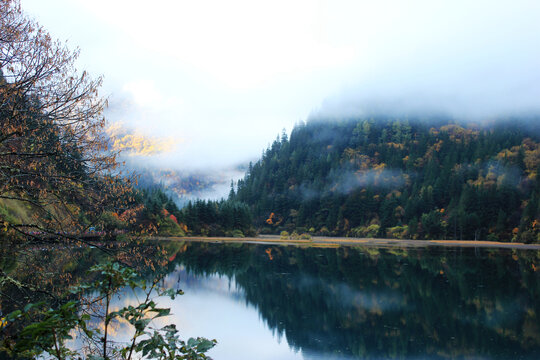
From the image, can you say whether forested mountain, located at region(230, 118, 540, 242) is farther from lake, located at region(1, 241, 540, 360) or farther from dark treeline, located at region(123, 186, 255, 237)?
lake, located at region(1, 241, 540, 360)

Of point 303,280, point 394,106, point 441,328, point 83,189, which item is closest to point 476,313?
point 441,328

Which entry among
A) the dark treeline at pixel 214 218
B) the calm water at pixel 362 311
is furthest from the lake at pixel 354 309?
the dark treeline at pixel 214 218

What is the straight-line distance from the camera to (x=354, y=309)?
55.8 ft

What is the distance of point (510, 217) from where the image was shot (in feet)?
213

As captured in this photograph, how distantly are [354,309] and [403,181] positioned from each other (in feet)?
269

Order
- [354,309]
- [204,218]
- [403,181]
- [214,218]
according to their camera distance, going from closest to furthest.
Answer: [354,309]
[204,218]
[214,218]
[403,181]

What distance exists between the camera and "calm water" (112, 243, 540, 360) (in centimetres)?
1242

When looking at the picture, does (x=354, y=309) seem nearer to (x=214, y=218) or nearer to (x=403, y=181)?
(x=214, y=218)

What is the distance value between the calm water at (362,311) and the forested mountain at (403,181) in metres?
39.5

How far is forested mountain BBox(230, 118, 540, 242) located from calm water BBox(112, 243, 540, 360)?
39457 millimetres

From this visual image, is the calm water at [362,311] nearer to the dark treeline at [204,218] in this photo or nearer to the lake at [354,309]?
the lake at [354,309]

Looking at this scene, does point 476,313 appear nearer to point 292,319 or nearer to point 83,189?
point 292,319

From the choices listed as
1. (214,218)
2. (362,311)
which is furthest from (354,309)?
(214,218)

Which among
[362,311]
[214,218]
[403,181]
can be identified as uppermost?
[403,181]
